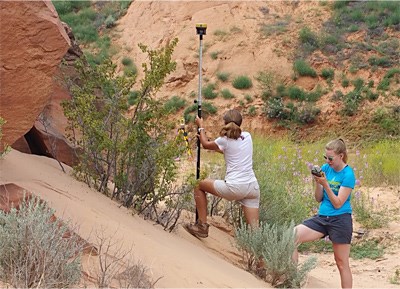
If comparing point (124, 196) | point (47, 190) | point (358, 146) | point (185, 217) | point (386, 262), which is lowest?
point (358, 146)

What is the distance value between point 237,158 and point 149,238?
1.41 m

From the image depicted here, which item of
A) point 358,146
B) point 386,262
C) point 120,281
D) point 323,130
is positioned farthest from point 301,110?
point 120,281

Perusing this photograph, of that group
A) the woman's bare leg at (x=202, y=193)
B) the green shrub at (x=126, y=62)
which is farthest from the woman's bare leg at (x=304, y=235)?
the green shrub at (x=126, y=62)

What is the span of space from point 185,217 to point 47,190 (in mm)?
2399

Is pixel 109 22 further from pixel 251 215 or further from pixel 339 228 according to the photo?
pixel 339 228

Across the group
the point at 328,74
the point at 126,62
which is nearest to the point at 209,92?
the point at 126,62

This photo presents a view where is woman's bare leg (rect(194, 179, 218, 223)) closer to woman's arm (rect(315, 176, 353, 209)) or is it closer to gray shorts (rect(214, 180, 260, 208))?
gray shorts (rect(214, 180, 260, 208))

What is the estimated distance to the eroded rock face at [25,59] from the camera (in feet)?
18.9

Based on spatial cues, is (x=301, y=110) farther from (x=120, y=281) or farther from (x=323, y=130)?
(x=120, y=281)

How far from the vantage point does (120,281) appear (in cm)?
485

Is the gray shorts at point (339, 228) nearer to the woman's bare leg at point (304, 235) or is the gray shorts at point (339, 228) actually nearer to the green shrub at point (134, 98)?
the woman's bare leg at point (304, 235)

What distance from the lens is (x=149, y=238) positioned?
19.7 feet

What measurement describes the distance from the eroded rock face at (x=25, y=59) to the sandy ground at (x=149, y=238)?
0.55 m

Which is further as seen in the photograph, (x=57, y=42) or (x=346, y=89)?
(x=346, y=89)
